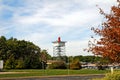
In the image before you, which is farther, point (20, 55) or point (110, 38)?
point (20, 55)

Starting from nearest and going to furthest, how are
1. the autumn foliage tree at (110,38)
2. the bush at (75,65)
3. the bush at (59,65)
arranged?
1. the autumn foliage tree at (110,38)
2. the bush at (75,65)
3. the bush at (59,65)

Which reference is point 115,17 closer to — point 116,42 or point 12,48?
point 116,42

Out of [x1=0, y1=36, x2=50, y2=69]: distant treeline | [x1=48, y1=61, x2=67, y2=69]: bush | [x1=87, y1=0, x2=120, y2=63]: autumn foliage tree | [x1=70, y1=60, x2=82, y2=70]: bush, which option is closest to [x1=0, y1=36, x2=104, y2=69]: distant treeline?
[x1=0, y1=36, x2=50, y2=69]: distant treeline

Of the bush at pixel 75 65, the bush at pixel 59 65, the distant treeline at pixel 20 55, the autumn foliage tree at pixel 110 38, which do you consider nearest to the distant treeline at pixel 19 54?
the distant treeline at pixel 20 55

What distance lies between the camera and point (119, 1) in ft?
41.5

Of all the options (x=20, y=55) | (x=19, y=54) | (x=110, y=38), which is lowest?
(x=110, y=38)

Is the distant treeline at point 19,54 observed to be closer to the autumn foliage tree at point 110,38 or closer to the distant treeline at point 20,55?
the distant treeline at point 20,55

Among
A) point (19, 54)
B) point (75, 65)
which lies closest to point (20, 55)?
point (19, 54)

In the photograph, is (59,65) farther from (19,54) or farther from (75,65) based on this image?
(19,54)

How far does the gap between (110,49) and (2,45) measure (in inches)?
3662

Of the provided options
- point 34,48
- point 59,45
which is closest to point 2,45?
point 34,48

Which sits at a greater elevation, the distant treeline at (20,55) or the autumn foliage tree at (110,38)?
the distant treeline at (20,55)

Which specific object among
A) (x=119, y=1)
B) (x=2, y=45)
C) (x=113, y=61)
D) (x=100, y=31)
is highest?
(x=2, y=45)

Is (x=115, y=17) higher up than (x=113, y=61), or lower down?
higher up
